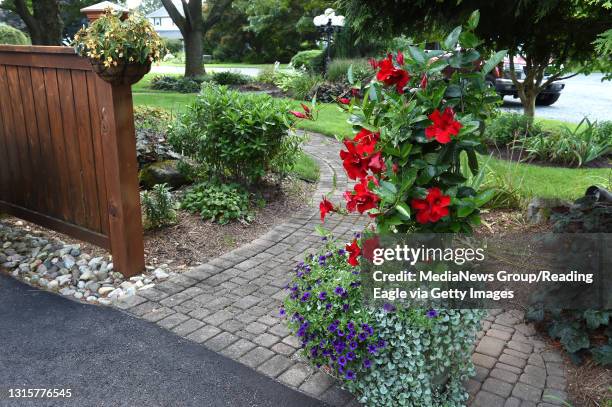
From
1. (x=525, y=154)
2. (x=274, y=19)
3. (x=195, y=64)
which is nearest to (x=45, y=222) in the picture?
(x=525, y=154)

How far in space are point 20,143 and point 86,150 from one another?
1085mm

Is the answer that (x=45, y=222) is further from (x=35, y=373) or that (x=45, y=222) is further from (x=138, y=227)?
(x=35, y=373)

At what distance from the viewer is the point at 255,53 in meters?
33.9

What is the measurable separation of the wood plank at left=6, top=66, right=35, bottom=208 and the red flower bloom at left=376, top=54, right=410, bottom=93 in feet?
11.3

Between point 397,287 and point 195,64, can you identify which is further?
point 195,64

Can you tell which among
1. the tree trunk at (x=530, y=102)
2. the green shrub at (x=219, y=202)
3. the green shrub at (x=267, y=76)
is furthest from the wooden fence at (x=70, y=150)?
the green shrub at (x=267, y=76)

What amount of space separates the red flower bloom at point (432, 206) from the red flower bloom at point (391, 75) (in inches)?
19.7

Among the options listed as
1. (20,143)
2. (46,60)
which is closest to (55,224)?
(20,143)

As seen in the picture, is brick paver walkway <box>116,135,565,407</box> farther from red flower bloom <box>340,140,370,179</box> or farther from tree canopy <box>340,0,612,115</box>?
tree canopy <box>340,0,612,115</box>

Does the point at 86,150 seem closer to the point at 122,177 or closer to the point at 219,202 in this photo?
the point at 122,177

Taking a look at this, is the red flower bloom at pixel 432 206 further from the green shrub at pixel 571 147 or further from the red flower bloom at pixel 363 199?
the green shrub at pixel 571 147

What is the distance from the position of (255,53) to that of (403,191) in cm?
3329

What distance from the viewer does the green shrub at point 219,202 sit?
4887mm

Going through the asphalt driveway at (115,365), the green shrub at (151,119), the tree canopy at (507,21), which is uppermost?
the tree canopy at (507,21)
